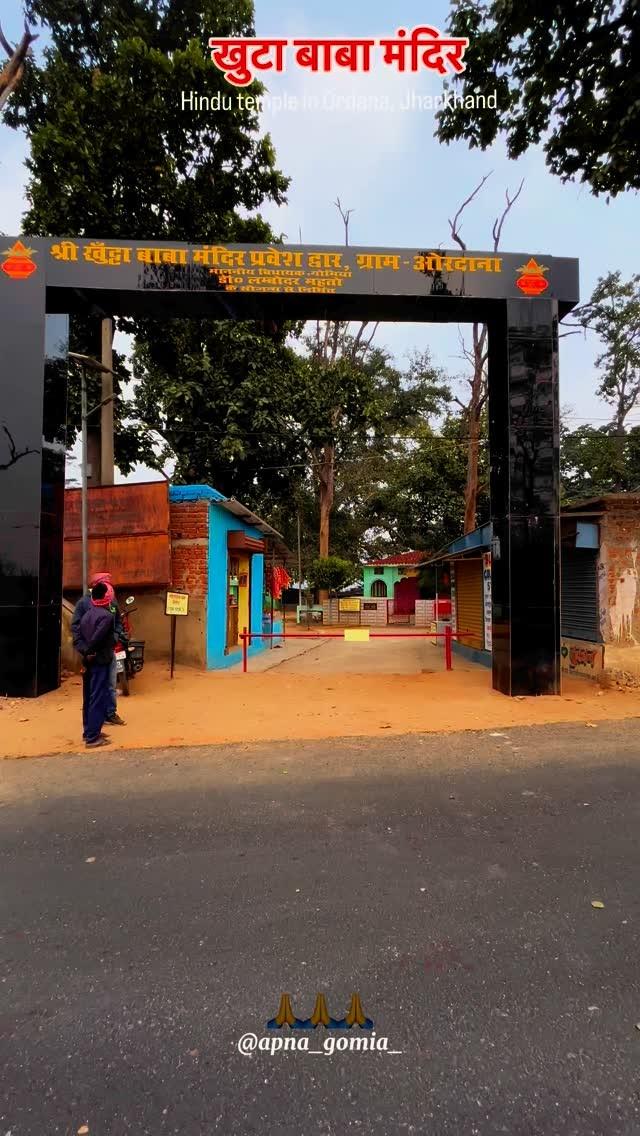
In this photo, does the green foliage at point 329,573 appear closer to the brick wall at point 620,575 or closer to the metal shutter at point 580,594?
the metal shutter at point 580,594

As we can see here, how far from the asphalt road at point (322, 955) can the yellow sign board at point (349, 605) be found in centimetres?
2589

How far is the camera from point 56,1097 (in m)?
1.90

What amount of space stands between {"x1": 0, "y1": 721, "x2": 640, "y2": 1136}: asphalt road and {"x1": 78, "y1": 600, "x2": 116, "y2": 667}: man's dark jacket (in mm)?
1593

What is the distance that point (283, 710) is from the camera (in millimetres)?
7887

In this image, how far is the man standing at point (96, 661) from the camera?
20.3 ft

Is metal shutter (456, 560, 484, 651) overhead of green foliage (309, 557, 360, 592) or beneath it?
beneath

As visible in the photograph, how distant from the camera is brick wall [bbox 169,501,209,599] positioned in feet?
36.6

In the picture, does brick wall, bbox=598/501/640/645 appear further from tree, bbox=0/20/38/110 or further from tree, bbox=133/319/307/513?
tree, bbox=0/20/38/110

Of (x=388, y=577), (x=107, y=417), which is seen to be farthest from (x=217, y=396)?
(x=388, y=577)

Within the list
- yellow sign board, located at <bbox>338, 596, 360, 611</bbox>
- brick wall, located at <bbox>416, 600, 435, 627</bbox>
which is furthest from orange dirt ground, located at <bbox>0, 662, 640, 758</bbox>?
yellow sign board, located at <bbox>338, 596, 360, 611</bbox>

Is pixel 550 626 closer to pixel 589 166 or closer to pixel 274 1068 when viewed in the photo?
pixel 589 166

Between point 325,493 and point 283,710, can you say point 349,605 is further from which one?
point 283,710

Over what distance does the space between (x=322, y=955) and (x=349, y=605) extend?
28.3m

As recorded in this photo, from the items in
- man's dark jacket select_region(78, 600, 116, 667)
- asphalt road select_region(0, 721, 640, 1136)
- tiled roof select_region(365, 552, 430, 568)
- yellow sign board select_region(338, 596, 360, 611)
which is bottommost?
asphalt road select_region(0, 721, 640, 1136)
